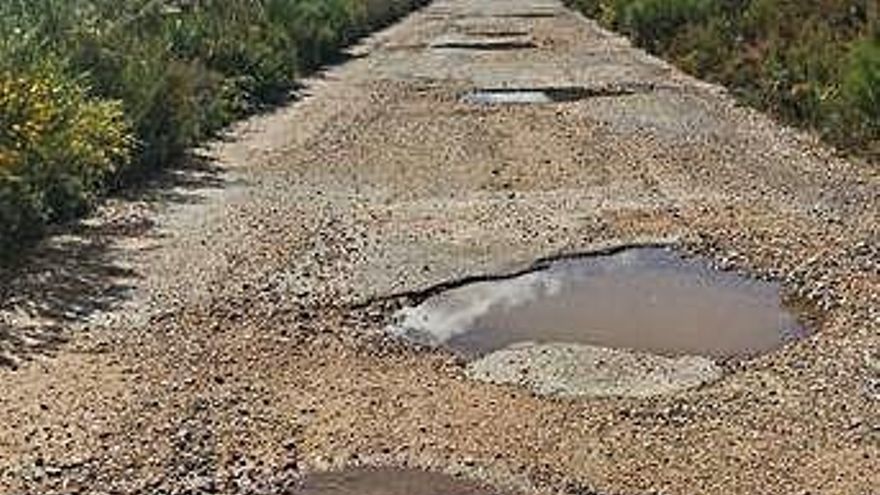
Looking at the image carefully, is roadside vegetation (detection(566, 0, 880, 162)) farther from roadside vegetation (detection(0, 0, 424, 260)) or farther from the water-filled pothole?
the water-filled pothole

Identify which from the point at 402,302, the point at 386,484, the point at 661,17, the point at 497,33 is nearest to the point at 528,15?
the point at 497,33

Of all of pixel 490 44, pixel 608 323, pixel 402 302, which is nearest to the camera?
pixel 608 323

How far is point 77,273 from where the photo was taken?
1146 centimetres

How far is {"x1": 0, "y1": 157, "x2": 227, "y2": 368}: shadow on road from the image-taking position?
9891 millimetres

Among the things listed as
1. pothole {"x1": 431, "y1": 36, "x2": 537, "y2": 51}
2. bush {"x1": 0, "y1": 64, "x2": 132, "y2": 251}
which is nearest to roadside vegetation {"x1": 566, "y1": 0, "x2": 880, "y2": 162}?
pothole {"x1": 431, "y1": 36, "x2": 537, "y2": 51}

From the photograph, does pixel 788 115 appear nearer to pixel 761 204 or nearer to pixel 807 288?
pixel 761 204

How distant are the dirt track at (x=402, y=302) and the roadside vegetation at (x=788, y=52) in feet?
1.99

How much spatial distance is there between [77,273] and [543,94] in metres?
12.2

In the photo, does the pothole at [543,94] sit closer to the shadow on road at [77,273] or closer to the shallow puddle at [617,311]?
the shadow on road at [77,273]

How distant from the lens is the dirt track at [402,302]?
7.60 m

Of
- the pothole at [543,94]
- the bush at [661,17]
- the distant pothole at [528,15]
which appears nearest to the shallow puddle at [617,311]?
the pothole at [543,94]

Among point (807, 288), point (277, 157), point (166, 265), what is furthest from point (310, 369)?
point (277, 157)

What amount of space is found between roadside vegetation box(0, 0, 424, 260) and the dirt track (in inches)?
18.1

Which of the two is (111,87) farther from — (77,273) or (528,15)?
(528,15)
